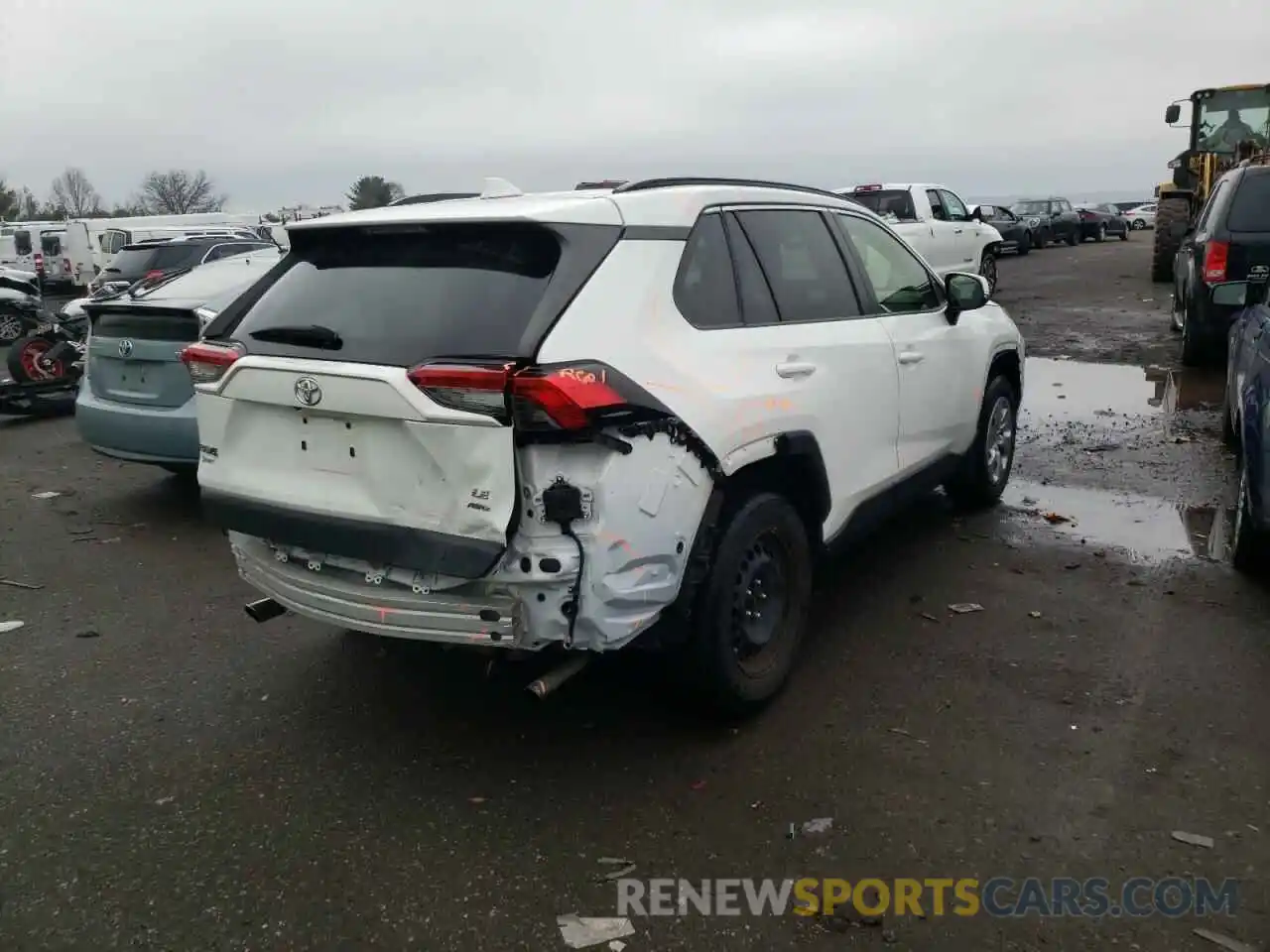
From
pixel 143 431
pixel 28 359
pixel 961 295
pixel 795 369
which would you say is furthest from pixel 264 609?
pixel 28 359

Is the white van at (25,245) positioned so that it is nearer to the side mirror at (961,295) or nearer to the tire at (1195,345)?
the tire at (1195,345)

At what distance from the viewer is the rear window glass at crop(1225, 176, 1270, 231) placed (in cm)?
893

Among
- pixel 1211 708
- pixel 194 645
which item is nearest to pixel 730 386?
pixel 1211 708

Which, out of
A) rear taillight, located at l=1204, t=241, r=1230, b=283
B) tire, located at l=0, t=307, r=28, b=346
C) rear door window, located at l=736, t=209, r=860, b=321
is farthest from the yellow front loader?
tire, located at l=0, t=307, r=28, b=346

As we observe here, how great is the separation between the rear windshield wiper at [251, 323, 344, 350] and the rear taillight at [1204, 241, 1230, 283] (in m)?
8.35

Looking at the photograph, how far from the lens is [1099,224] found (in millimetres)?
34812

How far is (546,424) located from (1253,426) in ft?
12.0

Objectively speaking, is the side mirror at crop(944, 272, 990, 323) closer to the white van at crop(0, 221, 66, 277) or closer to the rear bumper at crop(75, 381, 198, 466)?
the rear bumper at crop(75, 381, 198, 466)

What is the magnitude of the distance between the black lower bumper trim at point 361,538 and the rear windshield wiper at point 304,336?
Answer: 55 centimetres

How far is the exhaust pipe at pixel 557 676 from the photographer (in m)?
3.16

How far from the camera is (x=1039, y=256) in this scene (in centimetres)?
2823

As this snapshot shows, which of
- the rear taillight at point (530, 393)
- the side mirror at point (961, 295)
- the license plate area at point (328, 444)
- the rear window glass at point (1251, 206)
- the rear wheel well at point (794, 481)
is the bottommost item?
the rear wheel well at point (794, 481)

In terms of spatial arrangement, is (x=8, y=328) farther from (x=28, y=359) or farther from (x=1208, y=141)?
(x=1208, y=141)

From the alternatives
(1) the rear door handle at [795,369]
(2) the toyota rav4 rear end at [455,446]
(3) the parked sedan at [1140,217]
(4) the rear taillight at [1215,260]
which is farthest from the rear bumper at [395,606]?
(3) the parked sedan at [1140,217]
